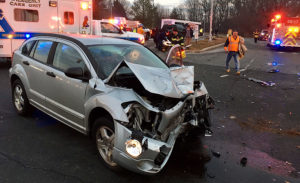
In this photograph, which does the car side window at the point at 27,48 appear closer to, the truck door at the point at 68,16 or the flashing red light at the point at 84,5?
the truck door at the point at 68,16

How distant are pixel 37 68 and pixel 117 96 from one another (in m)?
2.10

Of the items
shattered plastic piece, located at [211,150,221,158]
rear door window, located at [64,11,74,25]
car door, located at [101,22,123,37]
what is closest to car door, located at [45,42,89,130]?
shattered plastic piece, located at [211,150,221,158]

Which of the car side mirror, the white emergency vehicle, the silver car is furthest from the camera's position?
the white emergency vehicle

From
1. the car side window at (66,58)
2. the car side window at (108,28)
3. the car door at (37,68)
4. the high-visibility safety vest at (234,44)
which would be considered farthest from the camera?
the car side window at (108,28)

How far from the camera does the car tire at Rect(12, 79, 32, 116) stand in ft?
17.2

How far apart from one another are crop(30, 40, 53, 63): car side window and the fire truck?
19.1 m

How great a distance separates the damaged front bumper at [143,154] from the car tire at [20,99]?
9.30 ft

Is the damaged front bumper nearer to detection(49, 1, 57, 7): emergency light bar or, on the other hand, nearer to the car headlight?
the car headlight

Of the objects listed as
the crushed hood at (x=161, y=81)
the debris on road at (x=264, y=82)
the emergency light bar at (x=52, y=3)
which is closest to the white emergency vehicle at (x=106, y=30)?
the emergency light bar at (x=52, y=3)

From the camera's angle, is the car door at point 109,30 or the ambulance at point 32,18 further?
the car door at point 109,30

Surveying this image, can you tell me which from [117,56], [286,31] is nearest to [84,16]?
[117,56]

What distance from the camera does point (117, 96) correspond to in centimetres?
340

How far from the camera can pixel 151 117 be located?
3.41 m

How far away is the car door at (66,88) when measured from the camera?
155 inches
